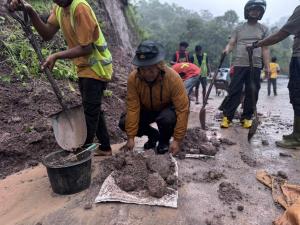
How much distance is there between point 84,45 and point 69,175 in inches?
46.1

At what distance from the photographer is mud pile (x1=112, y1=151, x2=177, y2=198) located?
9.53 ft

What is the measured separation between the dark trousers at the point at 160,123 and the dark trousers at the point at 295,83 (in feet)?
6.05

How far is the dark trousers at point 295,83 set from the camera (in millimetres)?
4389

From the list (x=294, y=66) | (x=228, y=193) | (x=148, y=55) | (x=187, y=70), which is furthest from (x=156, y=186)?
(x=187, y=70)

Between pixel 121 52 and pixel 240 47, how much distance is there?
433cm

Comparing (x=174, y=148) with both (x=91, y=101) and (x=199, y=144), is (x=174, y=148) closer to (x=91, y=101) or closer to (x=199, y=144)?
(x=199, y=144)

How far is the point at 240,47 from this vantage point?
5539 mm

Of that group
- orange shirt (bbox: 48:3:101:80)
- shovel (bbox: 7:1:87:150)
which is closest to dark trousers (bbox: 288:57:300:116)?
orange shirt (bbox: 48:3:101:80)

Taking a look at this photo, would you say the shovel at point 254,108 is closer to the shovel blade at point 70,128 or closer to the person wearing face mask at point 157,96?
the person wearing face mask at point 157,96

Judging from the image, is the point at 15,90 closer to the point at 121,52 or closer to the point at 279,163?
the point at 279,163

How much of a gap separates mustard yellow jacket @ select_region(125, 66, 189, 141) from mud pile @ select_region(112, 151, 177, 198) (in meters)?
0.38

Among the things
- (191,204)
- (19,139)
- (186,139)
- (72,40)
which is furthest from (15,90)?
(191,204)

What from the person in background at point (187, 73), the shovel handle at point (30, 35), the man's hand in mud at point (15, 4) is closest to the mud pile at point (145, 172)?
the shovel handle at point (30, 35)

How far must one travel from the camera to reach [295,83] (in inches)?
175
